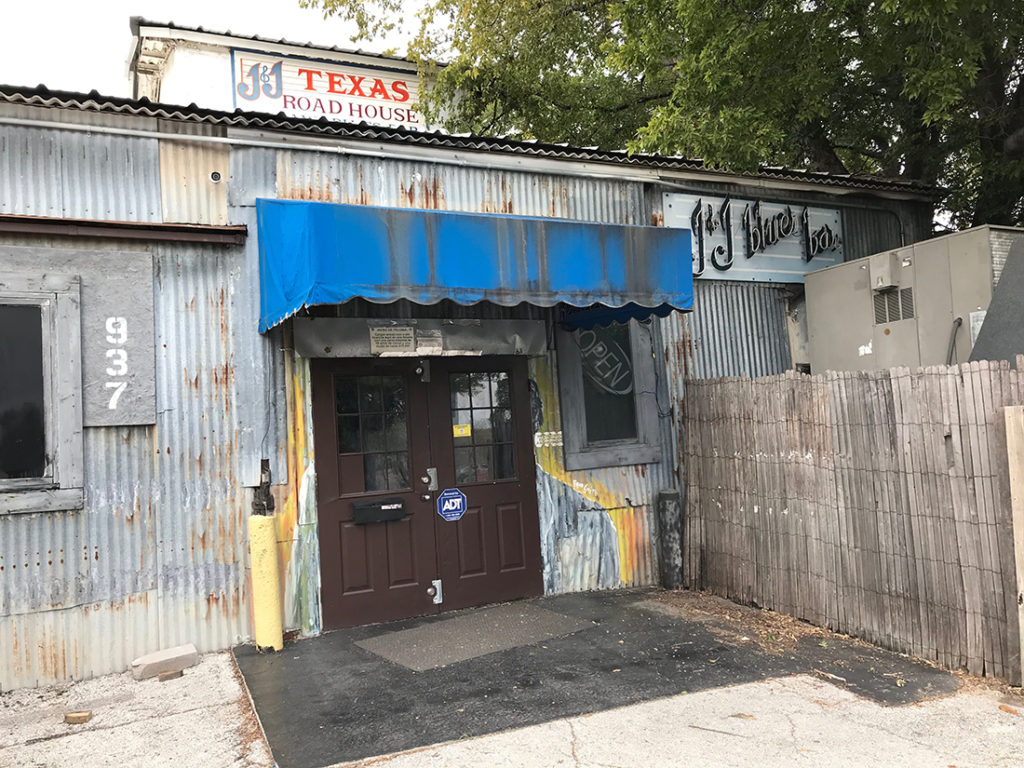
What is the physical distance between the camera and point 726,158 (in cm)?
837

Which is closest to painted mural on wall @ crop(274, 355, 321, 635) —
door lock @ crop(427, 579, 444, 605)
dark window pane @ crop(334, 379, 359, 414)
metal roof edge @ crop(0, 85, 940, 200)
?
dark window pane @ crop(334, 379, 359, 414)

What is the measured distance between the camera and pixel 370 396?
7.18 meters

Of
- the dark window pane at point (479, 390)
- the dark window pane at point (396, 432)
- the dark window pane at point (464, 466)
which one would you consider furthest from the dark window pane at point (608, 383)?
the dark window pane at point (396, 432)

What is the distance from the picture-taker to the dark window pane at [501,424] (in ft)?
25.3

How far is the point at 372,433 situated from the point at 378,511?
2.35ft

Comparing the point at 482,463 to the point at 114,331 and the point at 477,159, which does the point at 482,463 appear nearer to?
the point at 477,159

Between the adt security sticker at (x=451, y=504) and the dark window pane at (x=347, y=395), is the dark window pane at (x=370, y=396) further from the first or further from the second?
the adt security sticker at (x=451, y=504)

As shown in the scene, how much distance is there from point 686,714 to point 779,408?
308 cm

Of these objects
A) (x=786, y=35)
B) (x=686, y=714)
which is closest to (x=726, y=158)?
(x=786, y=35)

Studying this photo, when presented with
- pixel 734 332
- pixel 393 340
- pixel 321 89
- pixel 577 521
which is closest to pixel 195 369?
pixel 393 340

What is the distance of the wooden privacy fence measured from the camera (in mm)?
5121

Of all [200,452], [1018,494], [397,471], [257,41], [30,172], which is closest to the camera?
[1018,494]

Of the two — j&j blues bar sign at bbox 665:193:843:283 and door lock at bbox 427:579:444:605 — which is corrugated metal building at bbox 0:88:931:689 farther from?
j&j blues bar sign at bbox 665:193:843:283

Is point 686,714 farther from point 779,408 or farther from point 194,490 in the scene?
point 194,490
